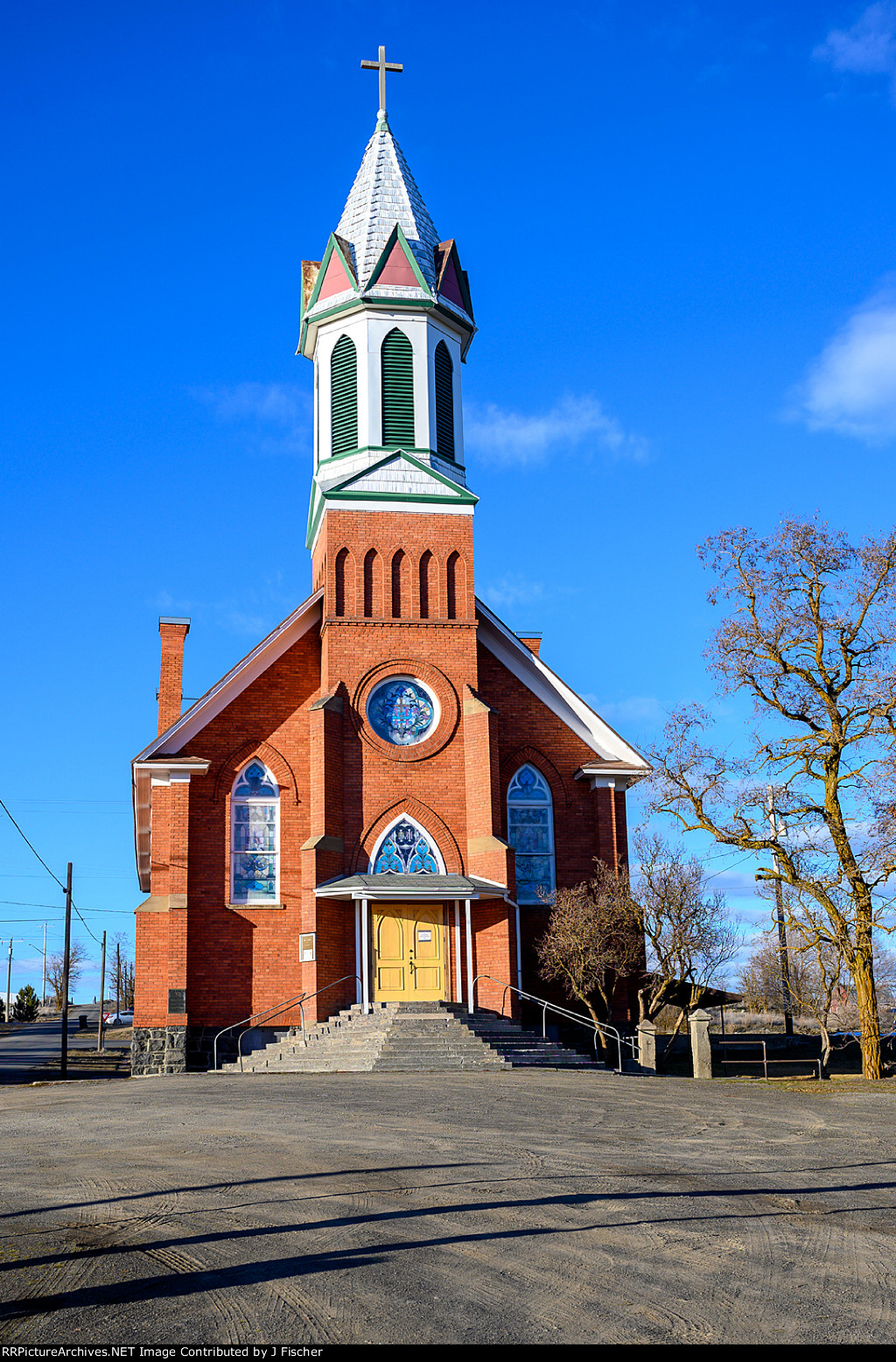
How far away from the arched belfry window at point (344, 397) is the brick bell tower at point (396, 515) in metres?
0.04

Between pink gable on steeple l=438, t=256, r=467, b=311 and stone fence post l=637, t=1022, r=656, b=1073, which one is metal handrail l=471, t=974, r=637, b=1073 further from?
pink gable on steeple l=438, t=256, r=467, b=311

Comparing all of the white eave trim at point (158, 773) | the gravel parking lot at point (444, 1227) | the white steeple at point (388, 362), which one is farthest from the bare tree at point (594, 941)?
the gravel parking lot at point (444, 1227)

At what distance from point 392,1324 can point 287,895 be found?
20.9 m

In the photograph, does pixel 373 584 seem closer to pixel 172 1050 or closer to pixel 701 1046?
pixel 172 1050

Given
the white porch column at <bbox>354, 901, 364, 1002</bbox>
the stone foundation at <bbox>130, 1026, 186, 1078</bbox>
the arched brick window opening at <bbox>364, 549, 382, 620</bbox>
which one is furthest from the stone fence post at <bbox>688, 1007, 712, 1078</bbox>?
the arched brick window opening at <bbox>364, 549, 382, 620</bbox>

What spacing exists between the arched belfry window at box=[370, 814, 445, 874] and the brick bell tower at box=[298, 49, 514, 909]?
1.57ft

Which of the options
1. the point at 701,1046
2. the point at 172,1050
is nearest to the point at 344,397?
the point at 172,1050

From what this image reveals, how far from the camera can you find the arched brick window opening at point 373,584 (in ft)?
90.7

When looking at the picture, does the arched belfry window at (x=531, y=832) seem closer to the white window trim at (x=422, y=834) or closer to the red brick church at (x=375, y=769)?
the red brick church at (x=375, y=769)

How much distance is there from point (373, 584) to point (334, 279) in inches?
318

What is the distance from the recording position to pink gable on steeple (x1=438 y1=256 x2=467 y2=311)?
100 feet

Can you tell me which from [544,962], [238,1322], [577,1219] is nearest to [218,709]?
[544,962]
